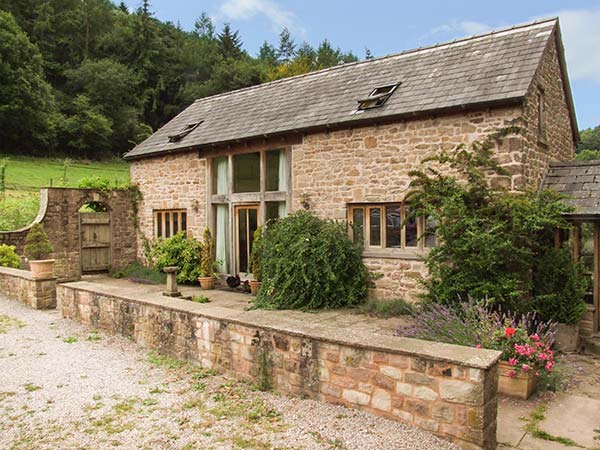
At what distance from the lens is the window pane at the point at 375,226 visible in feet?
33.3

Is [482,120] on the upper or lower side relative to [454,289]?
upper

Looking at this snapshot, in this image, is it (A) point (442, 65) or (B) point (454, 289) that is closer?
(B) point (454, 289)

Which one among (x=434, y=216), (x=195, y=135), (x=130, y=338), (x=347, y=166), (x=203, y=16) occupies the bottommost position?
(x=130, y=338)

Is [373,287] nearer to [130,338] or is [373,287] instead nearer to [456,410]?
[130,338]

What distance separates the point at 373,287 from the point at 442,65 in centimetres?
523

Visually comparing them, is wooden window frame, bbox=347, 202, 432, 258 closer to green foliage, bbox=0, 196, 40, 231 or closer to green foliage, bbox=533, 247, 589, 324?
green foliage, bbox=533, 247, 589, 324

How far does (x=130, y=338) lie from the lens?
7.54 meters

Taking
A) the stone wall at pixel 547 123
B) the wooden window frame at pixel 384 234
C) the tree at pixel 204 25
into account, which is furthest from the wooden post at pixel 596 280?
the tree at pixel 204 25

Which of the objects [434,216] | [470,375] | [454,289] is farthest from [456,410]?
[434,216]

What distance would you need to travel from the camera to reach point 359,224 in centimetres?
1045

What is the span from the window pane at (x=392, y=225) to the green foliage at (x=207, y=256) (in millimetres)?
5531

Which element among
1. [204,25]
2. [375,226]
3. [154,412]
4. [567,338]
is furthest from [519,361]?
[204,25]

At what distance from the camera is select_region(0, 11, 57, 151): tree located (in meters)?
32.4

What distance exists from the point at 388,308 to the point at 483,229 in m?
2.44
